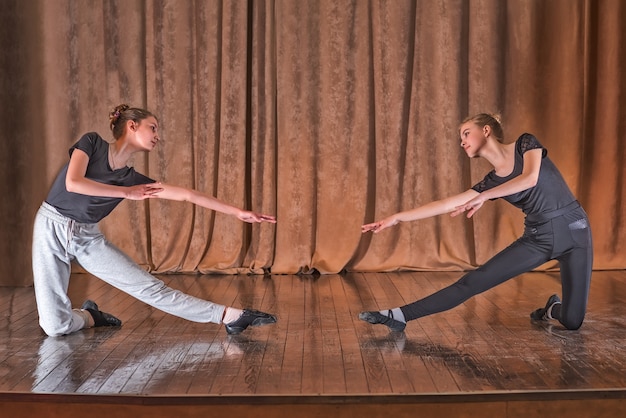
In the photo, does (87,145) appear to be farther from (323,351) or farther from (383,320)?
(383,320)

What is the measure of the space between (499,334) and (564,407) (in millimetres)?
958

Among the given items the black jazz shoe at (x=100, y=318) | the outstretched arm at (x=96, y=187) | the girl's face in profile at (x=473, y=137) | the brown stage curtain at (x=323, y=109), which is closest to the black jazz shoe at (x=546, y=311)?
the girl's face in profile at (x=473, y=137)

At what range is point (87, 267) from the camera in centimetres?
375

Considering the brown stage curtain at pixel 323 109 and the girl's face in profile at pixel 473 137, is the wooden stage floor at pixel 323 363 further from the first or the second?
the brown stage curtain at pixel 323 109

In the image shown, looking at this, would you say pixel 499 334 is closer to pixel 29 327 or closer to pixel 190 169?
pixel 29 327

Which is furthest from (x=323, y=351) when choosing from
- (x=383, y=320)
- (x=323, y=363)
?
(x=383, y=320)

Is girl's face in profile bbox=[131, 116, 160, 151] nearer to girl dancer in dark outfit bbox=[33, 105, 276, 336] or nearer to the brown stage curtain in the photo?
girl dancer in dark outfit bbox=[33, 105, 276, 336]

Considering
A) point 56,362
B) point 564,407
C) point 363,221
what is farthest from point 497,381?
point 363,221

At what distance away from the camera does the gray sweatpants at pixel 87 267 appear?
12.1 feet

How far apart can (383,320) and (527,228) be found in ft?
2.40

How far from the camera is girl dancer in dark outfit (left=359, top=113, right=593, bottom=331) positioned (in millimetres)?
3660

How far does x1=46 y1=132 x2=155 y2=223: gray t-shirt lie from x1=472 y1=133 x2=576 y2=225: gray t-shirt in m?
1.58

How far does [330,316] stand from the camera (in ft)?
14.0

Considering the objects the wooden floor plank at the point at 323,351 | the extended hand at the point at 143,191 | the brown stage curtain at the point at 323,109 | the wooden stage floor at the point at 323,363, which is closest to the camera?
the wooden stage floor at the point at 323,363
